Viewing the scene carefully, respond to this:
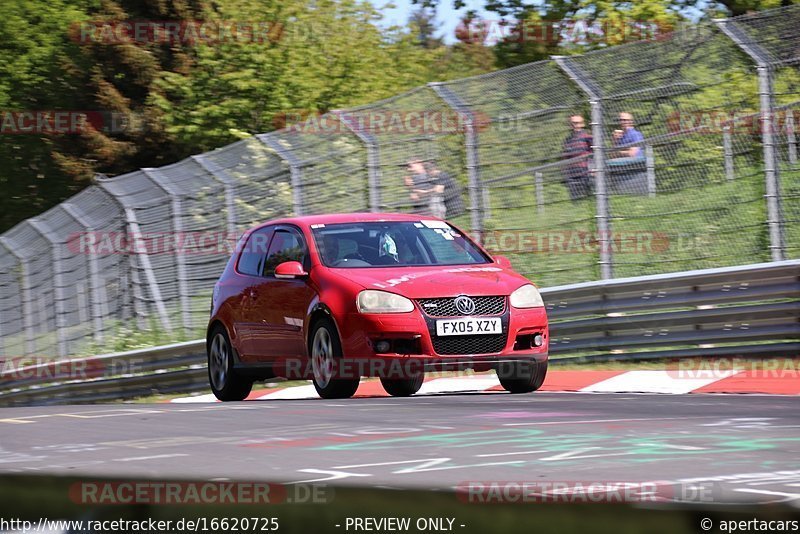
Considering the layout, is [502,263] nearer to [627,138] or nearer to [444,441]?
[627,138]

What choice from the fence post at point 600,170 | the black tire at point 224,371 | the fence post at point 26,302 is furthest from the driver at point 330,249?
the fence post at point 26,302

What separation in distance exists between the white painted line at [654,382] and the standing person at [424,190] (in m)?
4.07

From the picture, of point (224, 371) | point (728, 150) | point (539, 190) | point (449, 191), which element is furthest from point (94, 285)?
point (728, 150)

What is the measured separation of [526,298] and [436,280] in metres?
0.72

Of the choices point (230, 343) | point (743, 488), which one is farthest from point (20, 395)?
point (743, 488)

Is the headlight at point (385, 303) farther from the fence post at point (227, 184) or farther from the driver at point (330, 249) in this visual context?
the fence post at point (227, 184)

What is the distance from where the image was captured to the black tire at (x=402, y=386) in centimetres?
1175

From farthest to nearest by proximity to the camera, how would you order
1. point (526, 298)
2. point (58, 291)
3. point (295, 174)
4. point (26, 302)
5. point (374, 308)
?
point (26, 302)
point (58, 291)
point (295, 174)
point (526, 298)
point (374, 308)

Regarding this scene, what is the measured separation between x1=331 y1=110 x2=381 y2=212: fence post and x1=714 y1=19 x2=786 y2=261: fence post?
4.81 m

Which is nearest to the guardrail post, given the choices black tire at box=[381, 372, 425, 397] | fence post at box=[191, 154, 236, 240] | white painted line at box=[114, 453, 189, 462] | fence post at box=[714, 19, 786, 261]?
fence post at box=[714, 19, 786, 261]

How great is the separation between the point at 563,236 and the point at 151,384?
18.5 ft

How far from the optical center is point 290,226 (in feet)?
38.9

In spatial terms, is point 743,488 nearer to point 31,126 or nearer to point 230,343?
point 230,343

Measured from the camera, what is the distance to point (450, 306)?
10375 mm
